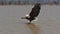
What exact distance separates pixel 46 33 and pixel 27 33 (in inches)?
3.7

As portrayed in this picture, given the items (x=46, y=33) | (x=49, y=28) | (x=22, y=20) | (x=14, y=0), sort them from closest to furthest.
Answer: (x=46, y=33) < (x=49, y=28) < (x=22, y=20) < (x=14, y=0)

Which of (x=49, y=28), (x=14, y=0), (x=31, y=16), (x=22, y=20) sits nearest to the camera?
(x=49, y=28)

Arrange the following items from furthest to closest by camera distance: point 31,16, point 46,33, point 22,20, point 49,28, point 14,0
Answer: point 14,0, point 22,20, point 31,16, point 49,28, point 46,33

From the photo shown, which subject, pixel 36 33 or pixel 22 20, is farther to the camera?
pixel 22 20

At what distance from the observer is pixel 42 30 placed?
1102mm

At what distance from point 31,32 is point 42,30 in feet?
0.27

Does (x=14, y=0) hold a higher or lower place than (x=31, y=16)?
lower

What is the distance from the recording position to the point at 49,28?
114 cm

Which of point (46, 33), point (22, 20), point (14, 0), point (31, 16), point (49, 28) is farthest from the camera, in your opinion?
point (14, 0)

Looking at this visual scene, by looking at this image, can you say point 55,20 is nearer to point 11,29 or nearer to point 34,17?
point 34,17

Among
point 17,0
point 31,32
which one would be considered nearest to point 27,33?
point 31,32

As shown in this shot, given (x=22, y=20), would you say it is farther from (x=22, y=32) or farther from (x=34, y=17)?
(x=22, y=32)

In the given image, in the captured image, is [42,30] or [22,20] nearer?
[42,30]

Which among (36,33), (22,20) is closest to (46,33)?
(36,33)
